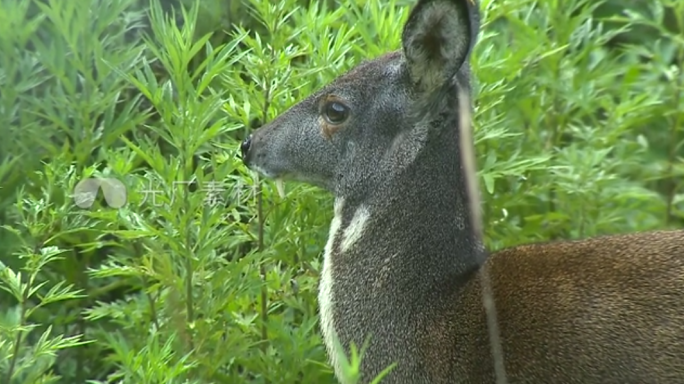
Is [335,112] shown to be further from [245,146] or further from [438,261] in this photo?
[438,261]

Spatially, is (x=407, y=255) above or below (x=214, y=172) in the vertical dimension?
below

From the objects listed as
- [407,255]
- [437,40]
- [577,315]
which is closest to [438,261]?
[407,255]

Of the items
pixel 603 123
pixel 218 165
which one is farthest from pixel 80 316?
pixel 603 123

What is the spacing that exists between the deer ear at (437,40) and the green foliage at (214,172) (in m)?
0.40

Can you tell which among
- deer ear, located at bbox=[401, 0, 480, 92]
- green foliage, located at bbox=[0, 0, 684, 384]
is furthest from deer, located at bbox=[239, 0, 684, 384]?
green foliage, located at bbox=[0, 0, 684, 384]

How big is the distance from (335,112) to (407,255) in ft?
1.39

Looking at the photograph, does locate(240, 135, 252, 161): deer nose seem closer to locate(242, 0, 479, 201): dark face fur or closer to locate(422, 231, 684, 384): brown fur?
locate(242, 0, 479, 201): dark face fur

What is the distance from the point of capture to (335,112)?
3467 millimetres

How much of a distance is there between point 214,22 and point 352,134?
1.05 meters

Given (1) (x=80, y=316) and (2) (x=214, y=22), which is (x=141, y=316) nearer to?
(1) (x=80, y=316)

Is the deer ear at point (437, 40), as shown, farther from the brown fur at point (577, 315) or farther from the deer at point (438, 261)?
the brown fur at point (577, 315)

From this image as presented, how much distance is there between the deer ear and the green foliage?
1.32 feet

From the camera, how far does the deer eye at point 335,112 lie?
3457 millimetres

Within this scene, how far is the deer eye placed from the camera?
11.3 feet
